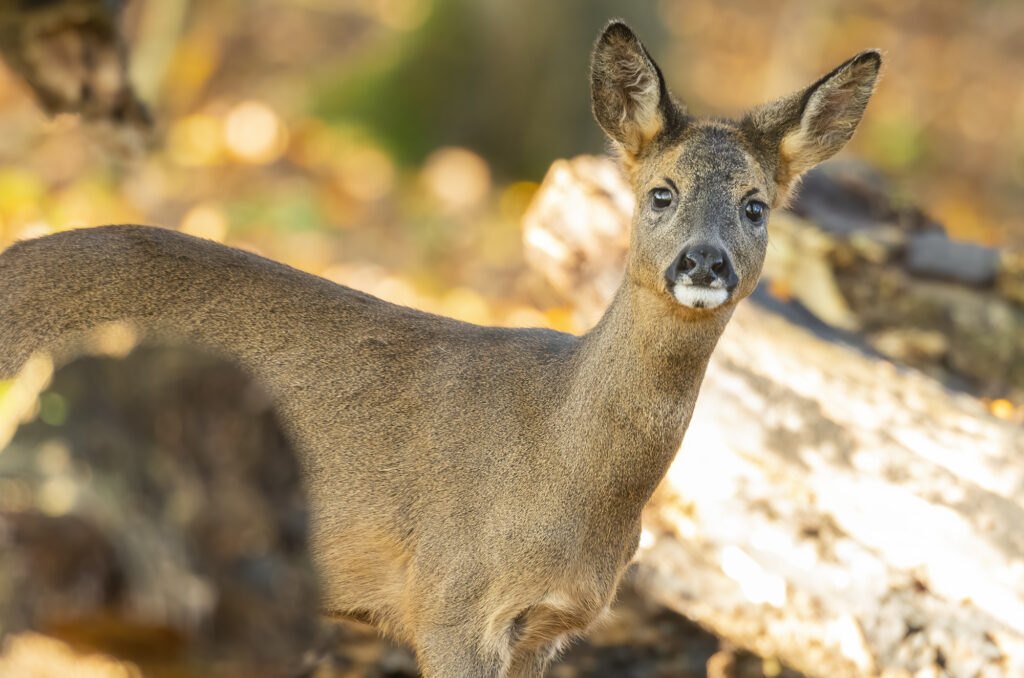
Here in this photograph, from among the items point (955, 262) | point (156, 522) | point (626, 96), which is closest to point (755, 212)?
point (626, 96)

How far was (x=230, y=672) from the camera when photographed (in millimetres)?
2301

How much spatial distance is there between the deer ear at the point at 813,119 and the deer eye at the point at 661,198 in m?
0.53

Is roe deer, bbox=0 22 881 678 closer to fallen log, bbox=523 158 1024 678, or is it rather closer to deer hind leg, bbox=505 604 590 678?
deer hind leg, bbox=505 604 590 678

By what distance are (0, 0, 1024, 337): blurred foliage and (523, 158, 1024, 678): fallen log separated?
8.38 feet

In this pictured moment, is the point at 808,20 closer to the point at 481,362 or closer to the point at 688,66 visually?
the point at 688,66

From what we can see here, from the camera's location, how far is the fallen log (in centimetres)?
493

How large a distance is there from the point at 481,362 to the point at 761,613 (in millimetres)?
1860

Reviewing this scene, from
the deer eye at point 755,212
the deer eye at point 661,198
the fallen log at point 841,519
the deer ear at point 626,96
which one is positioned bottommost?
the fallen log at point 841,519

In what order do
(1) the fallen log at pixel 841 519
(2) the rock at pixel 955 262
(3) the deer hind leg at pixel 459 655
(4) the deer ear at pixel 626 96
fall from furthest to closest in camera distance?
(2) the rock at pixel 955 262 → (1) the fallen log at pixel 841 519 → (4) the deer ear at pixel 626 96 → (3) the deer hind leg at pixel 459 655

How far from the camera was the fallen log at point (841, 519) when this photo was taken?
493cm

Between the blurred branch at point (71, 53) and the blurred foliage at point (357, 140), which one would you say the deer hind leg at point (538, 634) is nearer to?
the blurred foliage at point (357, 140)

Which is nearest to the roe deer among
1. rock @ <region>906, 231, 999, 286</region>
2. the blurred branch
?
the blurred branch

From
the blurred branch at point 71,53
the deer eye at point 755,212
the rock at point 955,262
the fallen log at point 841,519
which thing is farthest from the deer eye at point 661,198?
the rock at point 955,262

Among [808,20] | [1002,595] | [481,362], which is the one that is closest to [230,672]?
[481,362]
